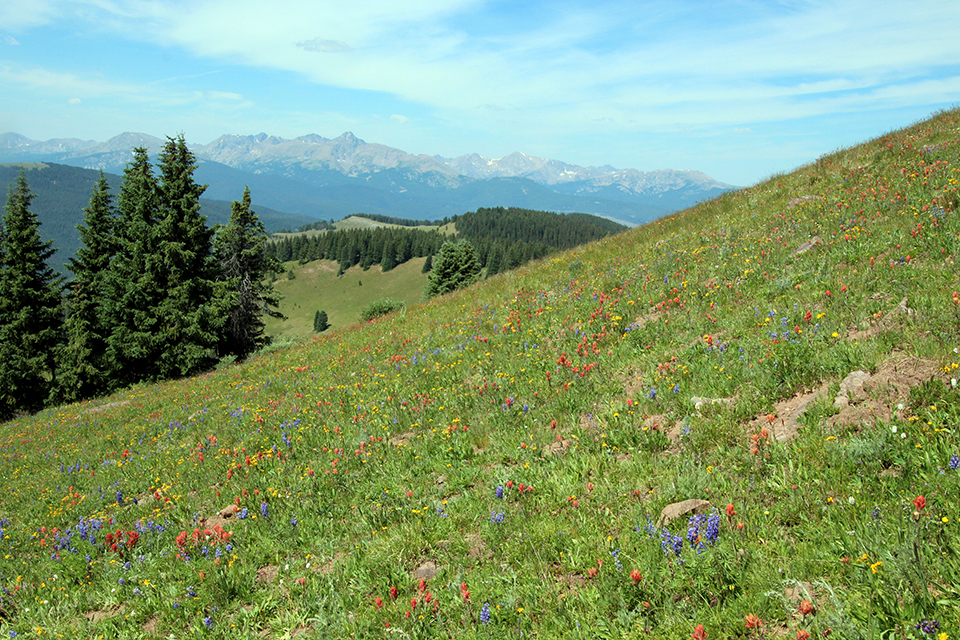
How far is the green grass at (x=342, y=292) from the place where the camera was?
154750 millimetres

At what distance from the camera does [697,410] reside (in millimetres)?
5672

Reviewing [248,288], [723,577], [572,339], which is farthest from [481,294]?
[248,288]

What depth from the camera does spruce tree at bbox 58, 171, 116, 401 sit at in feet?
115

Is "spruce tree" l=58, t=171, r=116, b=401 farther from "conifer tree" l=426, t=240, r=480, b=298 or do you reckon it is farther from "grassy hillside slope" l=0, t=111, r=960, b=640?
"conifer tree" l=426, t=240, r=480, b=298

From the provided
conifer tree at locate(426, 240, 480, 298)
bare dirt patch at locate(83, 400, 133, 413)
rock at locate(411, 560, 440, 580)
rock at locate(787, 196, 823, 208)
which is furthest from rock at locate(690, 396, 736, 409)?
conifer tree at locate(426, 240, 480, 298)

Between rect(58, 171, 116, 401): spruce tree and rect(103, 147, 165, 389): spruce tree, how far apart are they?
4.39 ft

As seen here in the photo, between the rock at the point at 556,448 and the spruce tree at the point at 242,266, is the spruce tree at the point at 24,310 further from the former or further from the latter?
the rock at the point at 556,448

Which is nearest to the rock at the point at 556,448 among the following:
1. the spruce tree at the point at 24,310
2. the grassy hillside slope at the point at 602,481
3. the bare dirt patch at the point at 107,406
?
the grassy hillside slope at the point at 602,481

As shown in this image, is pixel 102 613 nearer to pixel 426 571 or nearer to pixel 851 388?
pixel 426 571

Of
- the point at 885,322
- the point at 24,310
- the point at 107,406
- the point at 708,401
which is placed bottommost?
the point at 107,406

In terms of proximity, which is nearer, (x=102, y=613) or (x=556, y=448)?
(x=102, y=613)

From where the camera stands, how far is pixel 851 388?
4977 mm

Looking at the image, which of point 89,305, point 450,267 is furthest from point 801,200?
point 450,267

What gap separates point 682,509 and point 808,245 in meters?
7.75
